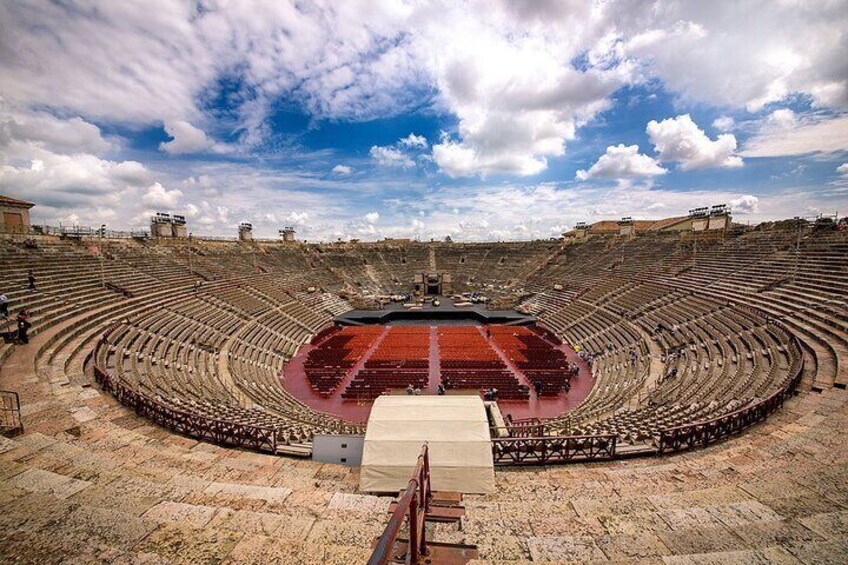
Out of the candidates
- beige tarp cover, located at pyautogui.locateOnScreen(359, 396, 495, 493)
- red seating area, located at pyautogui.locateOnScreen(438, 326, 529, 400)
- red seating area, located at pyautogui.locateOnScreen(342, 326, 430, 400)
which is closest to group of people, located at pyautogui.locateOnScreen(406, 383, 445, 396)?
red seating area, located at pyautogui.locateOnScreen(342, 326, 430, 400)

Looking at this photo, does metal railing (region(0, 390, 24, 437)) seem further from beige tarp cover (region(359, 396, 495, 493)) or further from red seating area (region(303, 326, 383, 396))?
red seating area (region(303, 326, 383, 396))

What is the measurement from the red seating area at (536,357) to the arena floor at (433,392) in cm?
56

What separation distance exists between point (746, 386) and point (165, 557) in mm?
17431

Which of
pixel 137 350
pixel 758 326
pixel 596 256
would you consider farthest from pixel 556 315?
pixel 137 350

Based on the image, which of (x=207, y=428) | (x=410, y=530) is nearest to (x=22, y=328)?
(x=207, y=428)

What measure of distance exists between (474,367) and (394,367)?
5.88m

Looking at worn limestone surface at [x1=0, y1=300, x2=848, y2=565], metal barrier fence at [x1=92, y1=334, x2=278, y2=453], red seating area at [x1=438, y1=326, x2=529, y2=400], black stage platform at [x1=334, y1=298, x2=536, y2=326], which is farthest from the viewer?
black stage platform at [x1=334, y1=298, x2=536, y2=326]

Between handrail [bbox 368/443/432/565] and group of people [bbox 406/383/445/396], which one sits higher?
handrail [bbox 368/443/432/565]

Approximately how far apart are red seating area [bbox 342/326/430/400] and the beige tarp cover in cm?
1319

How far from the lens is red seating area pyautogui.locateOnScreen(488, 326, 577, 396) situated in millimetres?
22788

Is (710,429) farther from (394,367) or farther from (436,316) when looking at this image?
(436,316)

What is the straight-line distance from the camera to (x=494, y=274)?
193ft

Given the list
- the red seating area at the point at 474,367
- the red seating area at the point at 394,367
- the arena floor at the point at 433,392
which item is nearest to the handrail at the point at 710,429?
the arena floor at the point at 433,392

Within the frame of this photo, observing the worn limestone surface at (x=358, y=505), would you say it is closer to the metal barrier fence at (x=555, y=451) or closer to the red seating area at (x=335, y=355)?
the metal barrier fence at (x=555, y=451)
